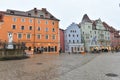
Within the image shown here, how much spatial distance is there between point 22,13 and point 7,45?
77.2 feet

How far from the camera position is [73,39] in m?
70.3

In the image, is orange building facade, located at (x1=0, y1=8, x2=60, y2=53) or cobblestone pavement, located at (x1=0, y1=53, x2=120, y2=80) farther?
orange building facade, located at (x1=0, y1=8, x2=60, y2=53)

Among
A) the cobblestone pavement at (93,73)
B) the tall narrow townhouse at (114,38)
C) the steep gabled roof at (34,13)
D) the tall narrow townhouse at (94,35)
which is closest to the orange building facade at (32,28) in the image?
the steep gabled roof at (34,13)

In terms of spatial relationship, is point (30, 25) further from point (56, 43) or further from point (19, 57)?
point (19, 57)

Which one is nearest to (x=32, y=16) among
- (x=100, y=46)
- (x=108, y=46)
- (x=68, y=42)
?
(x=68, y=42)

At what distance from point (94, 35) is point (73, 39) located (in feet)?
44.9

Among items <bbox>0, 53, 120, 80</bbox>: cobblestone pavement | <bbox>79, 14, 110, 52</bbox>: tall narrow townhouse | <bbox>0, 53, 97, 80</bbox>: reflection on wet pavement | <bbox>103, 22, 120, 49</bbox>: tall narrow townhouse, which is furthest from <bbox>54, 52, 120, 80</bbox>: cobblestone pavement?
<bbox>103, 22, 120, 49</bbox>: tall narrow townhouse

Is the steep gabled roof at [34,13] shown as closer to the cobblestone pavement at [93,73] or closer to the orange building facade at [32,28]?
the orange building facade at [32,28]

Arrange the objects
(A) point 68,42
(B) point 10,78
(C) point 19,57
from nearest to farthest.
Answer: (B) point 10,78 → (C) point 19,57 → (A) point 68,42

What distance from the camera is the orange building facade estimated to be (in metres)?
48.5

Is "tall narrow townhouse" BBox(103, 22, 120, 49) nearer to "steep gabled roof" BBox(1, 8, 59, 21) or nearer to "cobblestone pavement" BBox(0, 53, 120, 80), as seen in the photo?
"steep gabled roof" BBox(1, 8, 59, 21)

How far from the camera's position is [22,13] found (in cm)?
5188

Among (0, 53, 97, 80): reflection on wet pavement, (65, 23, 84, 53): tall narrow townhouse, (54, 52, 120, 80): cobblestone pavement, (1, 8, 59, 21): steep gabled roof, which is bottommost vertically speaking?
(54, 52, 120, 80): cobblestone pavement

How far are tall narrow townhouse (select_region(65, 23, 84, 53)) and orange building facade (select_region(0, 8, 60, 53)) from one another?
12.2m
